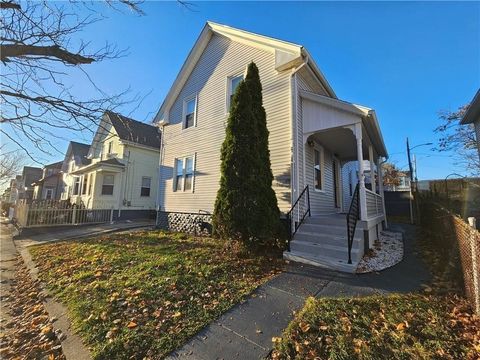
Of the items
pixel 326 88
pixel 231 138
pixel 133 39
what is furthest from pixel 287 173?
pixel 133 39

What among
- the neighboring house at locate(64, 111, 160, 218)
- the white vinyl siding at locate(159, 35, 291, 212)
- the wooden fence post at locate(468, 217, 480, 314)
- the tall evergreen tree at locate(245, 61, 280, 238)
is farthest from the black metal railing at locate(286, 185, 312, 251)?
the neighboring house at locate(64, 111, 160, 218)

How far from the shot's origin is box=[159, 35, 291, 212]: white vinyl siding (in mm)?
8266

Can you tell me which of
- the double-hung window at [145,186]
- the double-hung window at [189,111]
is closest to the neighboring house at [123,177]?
the double-hung window at [145,186]

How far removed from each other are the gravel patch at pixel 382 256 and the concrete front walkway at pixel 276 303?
23 cm

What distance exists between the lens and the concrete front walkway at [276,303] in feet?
9.23

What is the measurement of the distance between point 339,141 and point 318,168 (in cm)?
151

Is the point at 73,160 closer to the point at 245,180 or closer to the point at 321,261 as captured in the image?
the point at 245,180

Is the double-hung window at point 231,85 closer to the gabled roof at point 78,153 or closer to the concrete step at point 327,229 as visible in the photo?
the concrete step at point 327,229

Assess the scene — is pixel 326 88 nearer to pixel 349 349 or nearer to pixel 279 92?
pixel 279 92

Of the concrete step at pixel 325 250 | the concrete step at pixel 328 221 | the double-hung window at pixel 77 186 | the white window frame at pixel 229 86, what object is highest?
the white window frame at pixel 229 86

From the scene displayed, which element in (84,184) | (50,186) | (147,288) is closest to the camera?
(147,288)

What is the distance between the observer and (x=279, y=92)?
8555 mm

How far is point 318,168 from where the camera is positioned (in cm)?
973

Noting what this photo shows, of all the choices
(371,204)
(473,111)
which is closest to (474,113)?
(473,111)
